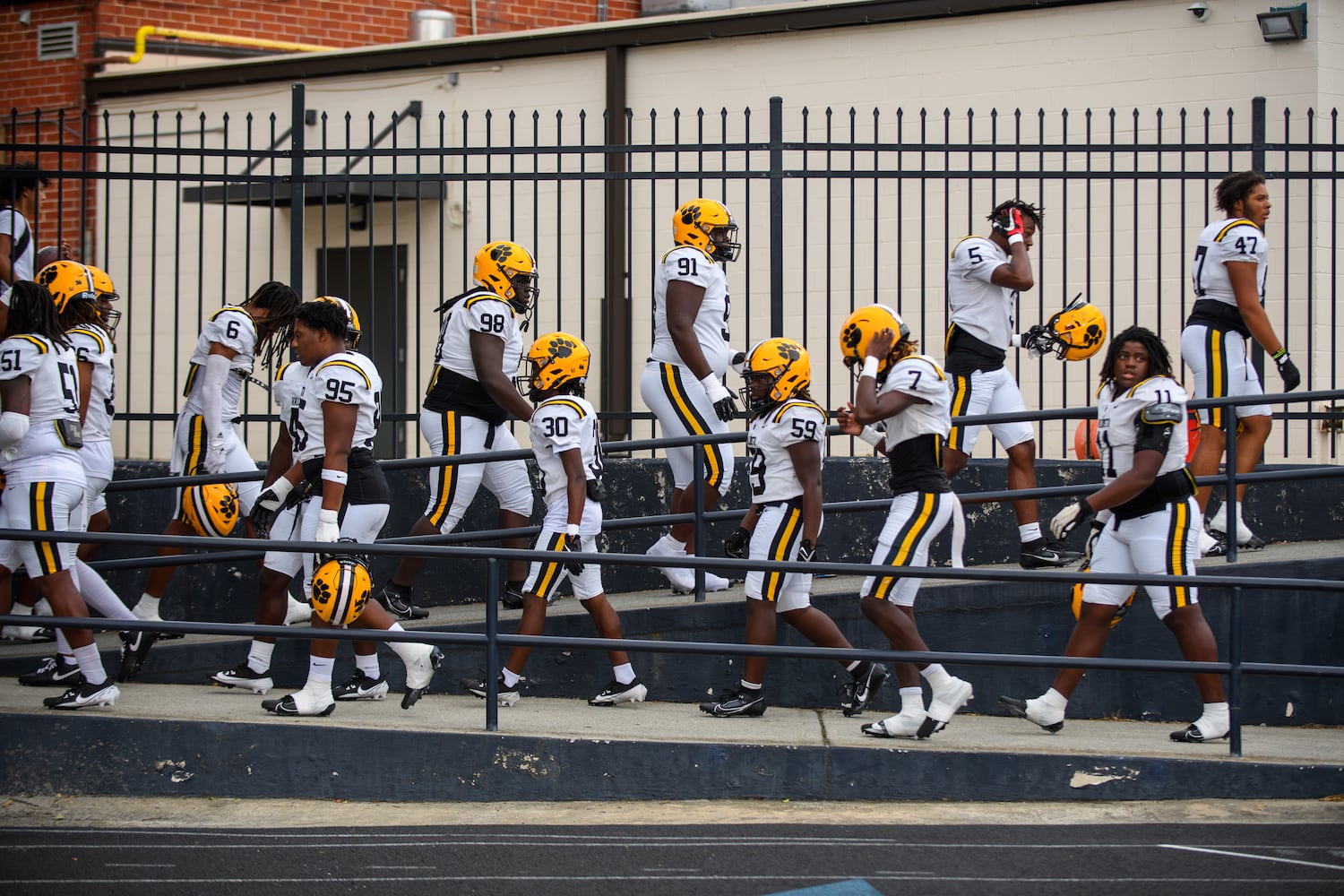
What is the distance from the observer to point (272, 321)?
8.38 metres

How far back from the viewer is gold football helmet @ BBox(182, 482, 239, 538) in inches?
323

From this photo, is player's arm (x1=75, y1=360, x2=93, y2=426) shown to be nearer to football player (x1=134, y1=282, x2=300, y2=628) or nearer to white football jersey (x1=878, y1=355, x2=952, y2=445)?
football player (x1=134, y1=282, x2=300, y2=628)

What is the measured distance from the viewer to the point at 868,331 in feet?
24.3

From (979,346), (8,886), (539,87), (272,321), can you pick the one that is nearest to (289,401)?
(272,321)

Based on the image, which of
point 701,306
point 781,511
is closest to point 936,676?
point 781,511

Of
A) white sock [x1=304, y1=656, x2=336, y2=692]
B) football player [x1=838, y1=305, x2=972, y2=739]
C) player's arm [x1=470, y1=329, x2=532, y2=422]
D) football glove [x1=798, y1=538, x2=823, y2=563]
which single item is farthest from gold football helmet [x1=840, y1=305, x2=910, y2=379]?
white sock [x1=304, y1=656, x2=336, y2=692]

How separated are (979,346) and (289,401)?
371 centimetres

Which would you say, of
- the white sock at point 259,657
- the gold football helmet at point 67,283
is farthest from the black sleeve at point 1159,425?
the gold football helmet at point 67,283

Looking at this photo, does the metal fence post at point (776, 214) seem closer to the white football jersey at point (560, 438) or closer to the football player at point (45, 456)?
the white football jersey at point (560, 438)

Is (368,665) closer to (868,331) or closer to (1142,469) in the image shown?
(868,331)

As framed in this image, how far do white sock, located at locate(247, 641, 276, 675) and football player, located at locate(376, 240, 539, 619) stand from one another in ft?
2.73

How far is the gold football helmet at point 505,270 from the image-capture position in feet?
27.8

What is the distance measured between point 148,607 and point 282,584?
4.31 ft

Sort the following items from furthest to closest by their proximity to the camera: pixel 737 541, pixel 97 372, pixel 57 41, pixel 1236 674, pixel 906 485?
pixel 57 41 → pixel 97 372 → pixel 737 541 → pixel 906 485 → pixel 1236 674
